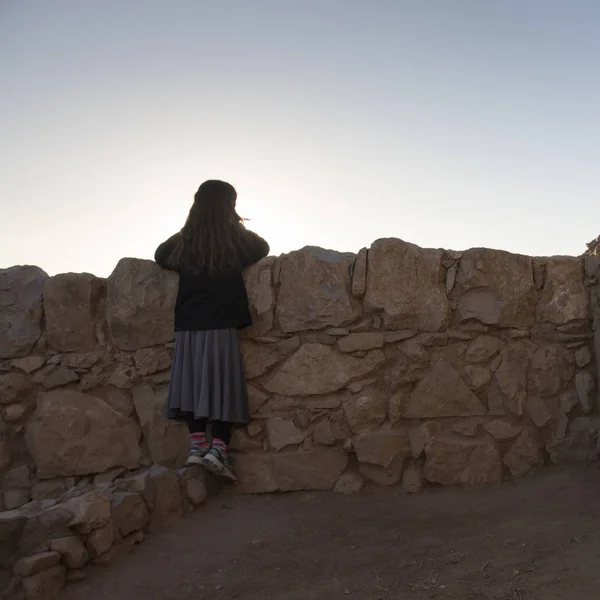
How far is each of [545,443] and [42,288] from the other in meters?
2.89

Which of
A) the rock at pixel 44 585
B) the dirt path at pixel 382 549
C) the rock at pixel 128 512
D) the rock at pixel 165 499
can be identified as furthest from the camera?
the rock at pixel 165 499

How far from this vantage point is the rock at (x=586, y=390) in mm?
3355

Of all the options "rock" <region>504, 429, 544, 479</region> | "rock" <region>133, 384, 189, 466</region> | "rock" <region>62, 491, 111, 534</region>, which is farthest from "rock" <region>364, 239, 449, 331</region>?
"rock" <region>62, 491, 111, 534</region>

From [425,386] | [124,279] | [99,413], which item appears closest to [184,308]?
[124,279]

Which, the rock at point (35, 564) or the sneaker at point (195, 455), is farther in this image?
the sneaker at point (195, 455)

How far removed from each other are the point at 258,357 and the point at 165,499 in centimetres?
88

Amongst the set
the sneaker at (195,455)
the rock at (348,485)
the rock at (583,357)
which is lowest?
the rock at (348,485)

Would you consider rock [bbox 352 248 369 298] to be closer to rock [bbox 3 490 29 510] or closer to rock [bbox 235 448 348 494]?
rock [bbox 235 448 348 494]

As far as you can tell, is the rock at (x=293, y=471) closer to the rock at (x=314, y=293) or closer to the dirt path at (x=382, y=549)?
the dirt path at (x=382, y=549)

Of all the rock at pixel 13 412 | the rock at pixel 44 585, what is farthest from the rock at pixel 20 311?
the rock at pixel 44 585

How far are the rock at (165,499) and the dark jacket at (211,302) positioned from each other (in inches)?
30.2

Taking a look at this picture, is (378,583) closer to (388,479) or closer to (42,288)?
(388,479)

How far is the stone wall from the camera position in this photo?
330 centimetres

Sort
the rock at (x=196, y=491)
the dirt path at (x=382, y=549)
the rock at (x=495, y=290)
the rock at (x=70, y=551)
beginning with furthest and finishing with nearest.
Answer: the rock at (x=495, y=290) → the rock at (x=196, y=491) → the rock at (x=70, y=551) → the dirt path at (x=382, y=549)
